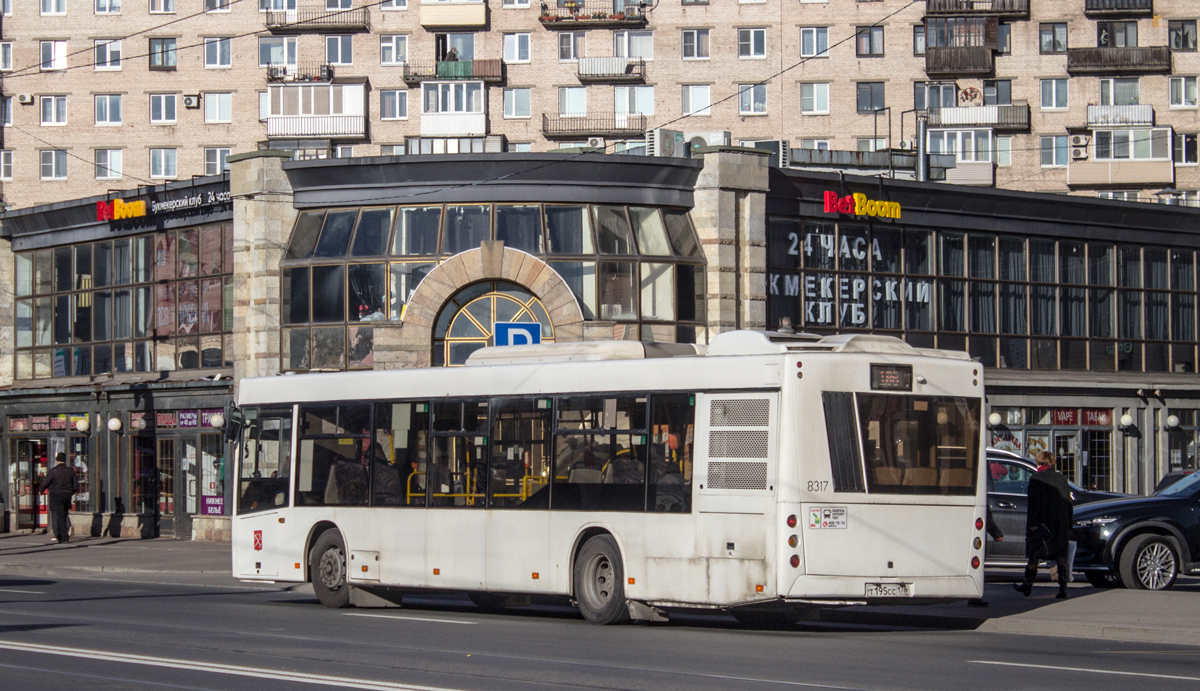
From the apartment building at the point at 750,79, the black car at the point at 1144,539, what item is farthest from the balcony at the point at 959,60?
the black car at the point at 1144,539

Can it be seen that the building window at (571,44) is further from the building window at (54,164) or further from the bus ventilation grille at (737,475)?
the bus ventilation grille at (737,475)

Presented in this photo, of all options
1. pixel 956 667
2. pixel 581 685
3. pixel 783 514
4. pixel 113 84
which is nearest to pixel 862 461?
pixel 783 514

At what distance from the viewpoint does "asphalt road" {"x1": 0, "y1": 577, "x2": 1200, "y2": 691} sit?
403 inches

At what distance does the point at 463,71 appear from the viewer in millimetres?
63625

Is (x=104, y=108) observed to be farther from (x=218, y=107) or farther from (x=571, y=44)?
(x=571, y=44)

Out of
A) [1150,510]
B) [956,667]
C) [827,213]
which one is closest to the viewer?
[956,667]

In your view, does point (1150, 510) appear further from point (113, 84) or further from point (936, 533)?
point (113, 84)

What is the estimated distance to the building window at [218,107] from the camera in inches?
2589

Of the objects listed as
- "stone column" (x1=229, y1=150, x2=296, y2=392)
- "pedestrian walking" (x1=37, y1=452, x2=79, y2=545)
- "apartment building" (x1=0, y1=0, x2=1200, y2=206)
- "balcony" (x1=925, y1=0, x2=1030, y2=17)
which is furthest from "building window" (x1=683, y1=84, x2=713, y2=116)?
"pedestrian walking" (x1=37, y1=452, x2=79, y2=545)

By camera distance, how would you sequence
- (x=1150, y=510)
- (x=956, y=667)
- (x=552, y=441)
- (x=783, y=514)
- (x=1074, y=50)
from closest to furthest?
(x=956, y=667)
(x=783, y=514)
(x=552, y=441)
(x=1150, y=510)
(x=1074, y=50)

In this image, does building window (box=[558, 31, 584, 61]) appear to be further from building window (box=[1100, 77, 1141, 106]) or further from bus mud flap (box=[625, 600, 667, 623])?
bus mud flap (box=[625, 600, 667, 623])

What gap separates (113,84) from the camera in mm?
66688

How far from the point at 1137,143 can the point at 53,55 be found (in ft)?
161

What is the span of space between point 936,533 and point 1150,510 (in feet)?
16.6
